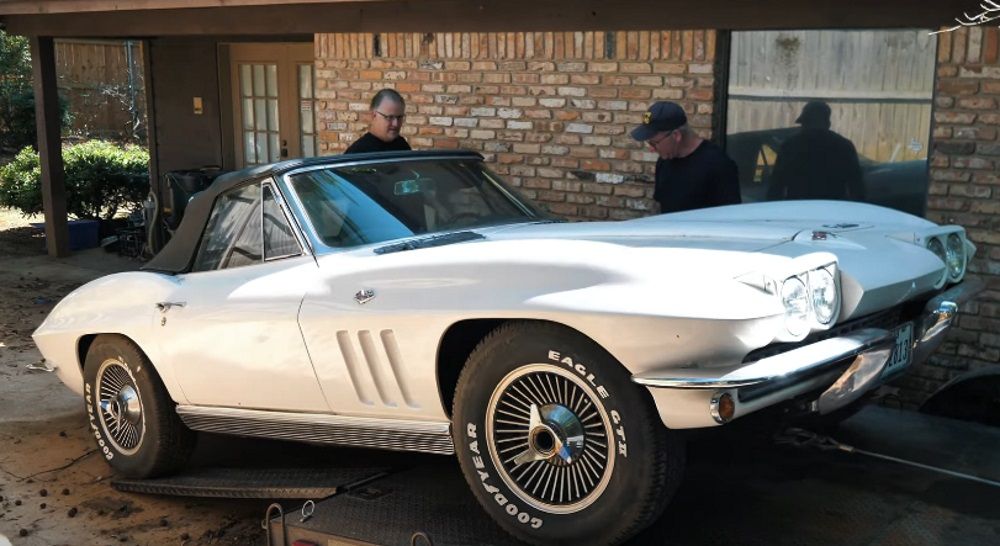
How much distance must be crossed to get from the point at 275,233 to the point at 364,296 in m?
0.90

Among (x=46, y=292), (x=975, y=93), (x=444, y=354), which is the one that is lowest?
(x=46, y=292)

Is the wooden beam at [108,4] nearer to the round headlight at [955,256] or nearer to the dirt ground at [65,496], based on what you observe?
the dirt ground at [65,496]

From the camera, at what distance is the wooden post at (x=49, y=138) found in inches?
528

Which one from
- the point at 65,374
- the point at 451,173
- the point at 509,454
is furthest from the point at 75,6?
the point at 509,454

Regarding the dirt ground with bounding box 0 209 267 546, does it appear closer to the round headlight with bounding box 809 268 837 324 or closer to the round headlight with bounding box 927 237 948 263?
the round headlight with bounding box 809 268 837 324

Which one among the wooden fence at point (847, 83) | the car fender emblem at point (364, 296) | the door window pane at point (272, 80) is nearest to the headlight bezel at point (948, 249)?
the car fender emblem at point (364, 296)

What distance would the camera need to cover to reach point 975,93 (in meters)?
6.46

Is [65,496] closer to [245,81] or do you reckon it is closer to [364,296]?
[364,296]

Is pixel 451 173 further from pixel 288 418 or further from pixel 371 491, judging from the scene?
pixel 371 491

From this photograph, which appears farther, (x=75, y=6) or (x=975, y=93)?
(x=75, y=6)

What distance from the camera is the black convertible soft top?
5.10 m

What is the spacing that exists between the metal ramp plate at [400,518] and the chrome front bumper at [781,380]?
0.80 m

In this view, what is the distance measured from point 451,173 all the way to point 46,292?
7549mm

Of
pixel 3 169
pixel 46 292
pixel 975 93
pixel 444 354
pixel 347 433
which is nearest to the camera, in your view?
pixel 444 354
